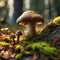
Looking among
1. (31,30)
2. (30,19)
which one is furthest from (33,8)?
(30,19)

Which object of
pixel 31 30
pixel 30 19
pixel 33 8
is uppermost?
pixel 33 8

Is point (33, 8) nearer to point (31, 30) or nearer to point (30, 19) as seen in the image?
point (31, 30)

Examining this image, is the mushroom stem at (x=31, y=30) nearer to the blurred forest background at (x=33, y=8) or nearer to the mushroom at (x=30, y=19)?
the mushroom at (x=30, y=19)

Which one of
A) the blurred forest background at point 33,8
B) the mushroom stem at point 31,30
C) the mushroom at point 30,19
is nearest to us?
the mushroom at point 30,19

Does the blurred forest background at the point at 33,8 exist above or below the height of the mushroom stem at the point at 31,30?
above

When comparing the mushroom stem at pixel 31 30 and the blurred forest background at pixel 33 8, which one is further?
the blurred forest background at pixel 33 8

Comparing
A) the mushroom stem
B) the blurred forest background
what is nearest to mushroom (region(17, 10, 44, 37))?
the mushroom stem

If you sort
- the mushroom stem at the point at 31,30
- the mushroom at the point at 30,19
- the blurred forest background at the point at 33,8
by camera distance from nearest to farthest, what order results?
the mushroom at the point at 30,19 → the mushroom stem at the point at 31,30 → the blurred forest background at the point at 33,8

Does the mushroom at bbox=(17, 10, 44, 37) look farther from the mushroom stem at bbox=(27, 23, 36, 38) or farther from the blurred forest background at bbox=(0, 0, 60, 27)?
the blurred forest background at bbox=(0, 0, 60, 27)

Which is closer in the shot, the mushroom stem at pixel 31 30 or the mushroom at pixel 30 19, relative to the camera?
the mushroom at pixel 30 19

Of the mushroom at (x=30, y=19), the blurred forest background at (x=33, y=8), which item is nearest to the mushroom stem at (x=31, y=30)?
the mushroom at (x=30, y=19)
